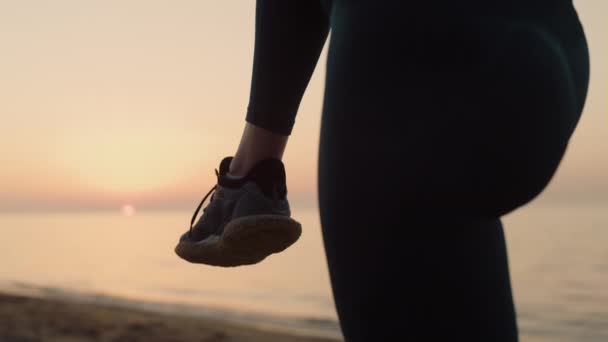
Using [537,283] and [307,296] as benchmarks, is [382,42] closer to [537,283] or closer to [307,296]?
[307,296]

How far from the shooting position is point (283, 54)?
113cm

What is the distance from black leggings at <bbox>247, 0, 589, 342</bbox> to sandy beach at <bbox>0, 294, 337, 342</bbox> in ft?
32.3

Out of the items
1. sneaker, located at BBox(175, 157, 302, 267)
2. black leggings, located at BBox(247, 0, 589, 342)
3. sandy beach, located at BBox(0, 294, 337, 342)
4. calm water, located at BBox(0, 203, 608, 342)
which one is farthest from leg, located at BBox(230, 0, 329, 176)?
calm water, located at BBox(0, 203, 608, 342)

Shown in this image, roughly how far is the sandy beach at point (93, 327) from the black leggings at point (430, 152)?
986 cm

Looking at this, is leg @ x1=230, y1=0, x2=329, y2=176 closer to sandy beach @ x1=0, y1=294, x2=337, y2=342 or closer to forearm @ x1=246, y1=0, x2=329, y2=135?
forearm @ x1=246, y1=0, x2=329, y2=135

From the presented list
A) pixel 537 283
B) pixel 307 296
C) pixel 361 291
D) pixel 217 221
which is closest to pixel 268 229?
pixel 217 221

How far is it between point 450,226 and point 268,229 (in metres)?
0.83

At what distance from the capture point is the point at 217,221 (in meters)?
1.64

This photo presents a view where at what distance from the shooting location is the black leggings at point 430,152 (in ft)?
2.13

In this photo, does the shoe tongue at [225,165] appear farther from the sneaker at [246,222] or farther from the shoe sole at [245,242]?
the shoe sole at [245,242]

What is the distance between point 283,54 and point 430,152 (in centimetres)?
54

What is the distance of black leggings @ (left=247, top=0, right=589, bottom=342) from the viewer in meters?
0.65

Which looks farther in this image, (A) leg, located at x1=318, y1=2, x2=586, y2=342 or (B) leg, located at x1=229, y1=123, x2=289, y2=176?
(B) leg, located at x1=229, y1=123, x2=289, y2=176

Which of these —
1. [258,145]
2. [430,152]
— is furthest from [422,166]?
[258,145]
